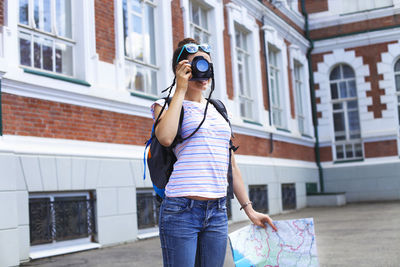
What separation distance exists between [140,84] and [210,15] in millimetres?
3975

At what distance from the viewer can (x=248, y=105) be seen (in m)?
15.8

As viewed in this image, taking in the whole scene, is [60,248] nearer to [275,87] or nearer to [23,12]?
[23,12]

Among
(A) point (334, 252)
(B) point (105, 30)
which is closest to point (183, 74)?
(A) point (334, 252)

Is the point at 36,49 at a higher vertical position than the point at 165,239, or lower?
higher

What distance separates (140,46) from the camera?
10.6 metres

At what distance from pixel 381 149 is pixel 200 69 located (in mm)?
18304

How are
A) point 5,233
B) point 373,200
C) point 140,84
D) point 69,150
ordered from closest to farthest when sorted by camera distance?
point 5,233
point 69,150
point 140,84
point 373,200

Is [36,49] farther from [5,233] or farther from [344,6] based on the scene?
[344,6]

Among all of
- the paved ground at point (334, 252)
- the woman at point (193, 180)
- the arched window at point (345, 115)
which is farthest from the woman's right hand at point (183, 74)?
the arched window at point (345, 115)

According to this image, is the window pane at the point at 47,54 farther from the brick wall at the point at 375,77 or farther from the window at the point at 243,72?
the brick wall at the point at 375,77

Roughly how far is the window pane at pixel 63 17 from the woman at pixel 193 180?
641 cm

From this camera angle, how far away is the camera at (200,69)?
109 inches

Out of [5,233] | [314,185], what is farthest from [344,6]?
[5,233]

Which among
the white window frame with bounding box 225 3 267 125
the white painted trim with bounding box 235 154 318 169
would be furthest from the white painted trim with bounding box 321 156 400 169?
→ the white window frame with bounding box 225 3 267 125
